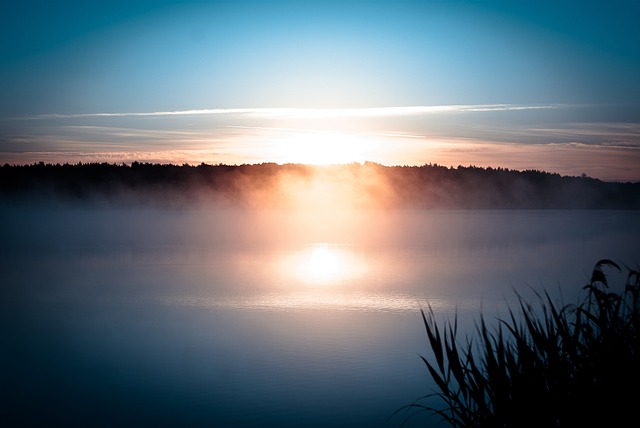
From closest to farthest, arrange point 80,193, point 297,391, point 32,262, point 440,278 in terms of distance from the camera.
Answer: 1. point 297,391
2. point 440,278
3. point 32,262
4. point 80,193

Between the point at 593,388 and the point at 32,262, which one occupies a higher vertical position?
the point at 593,388

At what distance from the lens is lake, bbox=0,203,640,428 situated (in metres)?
7.91

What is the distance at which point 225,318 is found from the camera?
1416 cm

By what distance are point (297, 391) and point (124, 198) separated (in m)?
99.7

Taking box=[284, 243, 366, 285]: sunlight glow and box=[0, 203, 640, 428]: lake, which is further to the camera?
box=[284, 243, 366, 285]: sunlight glow

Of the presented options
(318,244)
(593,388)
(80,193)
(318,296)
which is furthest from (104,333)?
(80,193)

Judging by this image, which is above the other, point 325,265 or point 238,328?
point 238,328

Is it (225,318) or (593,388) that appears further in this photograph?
Result: (225,318)

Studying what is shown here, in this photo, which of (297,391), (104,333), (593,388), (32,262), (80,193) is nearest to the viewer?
(593,388)

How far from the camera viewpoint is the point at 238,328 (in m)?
13.0

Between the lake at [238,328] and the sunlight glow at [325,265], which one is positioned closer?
the lake at [238,328]

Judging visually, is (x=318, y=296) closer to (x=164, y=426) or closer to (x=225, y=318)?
(x=225, y=318)

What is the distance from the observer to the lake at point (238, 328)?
26.0ft

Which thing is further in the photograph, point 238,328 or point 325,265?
point 325,265
